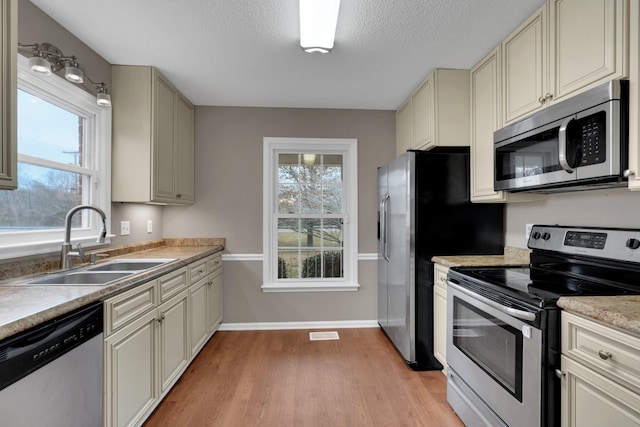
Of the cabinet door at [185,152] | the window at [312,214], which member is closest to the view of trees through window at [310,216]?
the window at [312,214]

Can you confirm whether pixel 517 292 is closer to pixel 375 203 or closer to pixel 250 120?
pixel 375 203

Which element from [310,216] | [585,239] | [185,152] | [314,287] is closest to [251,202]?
[310,216]

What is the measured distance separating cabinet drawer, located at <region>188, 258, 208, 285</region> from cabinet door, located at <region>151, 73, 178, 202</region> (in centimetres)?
61

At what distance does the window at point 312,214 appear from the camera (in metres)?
3.33

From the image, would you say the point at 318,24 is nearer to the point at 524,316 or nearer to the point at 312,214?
the point at 524,316

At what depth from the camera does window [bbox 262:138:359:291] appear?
3.33 metres

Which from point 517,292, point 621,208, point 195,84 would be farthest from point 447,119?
point 195,84

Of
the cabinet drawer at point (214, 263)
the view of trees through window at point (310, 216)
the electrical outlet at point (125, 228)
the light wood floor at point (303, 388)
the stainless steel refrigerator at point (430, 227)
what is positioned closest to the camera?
the light wood floor at point (303, 388)

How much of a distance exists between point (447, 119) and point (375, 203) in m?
1.19

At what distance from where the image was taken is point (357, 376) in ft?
7.72

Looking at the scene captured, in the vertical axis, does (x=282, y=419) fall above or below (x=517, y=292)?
below

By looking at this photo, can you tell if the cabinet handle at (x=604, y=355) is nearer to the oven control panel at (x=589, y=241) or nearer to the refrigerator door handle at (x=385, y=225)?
the oven control panel at (x=589, y=241)

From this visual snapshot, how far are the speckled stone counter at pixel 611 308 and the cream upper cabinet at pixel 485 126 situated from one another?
0.96m

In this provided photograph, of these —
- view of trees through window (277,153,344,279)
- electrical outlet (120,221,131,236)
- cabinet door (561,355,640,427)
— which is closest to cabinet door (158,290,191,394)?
electrical outlet (120,221,131,236)
